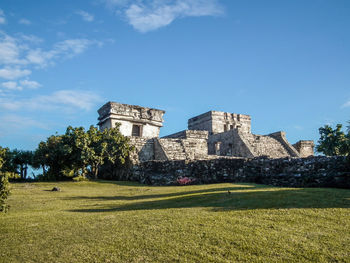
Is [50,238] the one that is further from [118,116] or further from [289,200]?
[118,116]

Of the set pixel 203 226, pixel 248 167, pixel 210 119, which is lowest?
pixel 203 226

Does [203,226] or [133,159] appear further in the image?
[133,159]

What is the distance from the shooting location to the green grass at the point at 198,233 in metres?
4.72

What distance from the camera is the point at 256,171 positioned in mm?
14102

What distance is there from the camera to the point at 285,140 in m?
31.1

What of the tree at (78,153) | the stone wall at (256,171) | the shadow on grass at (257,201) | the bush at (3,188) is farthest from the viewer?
the tree at (78,153)

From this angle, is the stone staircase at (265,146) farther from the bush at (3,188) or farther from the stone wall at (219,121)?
the bush at (3,188)

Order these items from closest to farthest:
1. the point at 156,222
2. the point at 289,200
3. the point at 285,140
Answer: the point at 156,222
the point at 289,200
the point at 285,140

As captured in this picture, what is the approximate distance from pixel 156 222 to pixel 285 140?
91.0 feet

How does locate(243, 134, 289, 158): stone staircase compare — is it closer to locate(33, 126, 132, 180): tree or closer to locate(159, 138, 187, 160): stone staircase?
locate(159, 138, 187, 160): stone staircase

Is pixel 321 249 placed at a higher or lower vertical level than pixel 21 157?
lower

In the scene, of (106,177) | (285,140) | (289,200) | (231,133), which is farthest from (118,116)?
(289,200)

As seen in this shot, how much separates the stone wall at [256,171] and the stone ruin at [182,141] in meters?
3.79

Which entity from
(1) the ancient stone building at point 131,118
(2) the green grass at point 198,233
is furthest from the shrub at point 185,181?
(1) the ancient stone building at point 131,118
